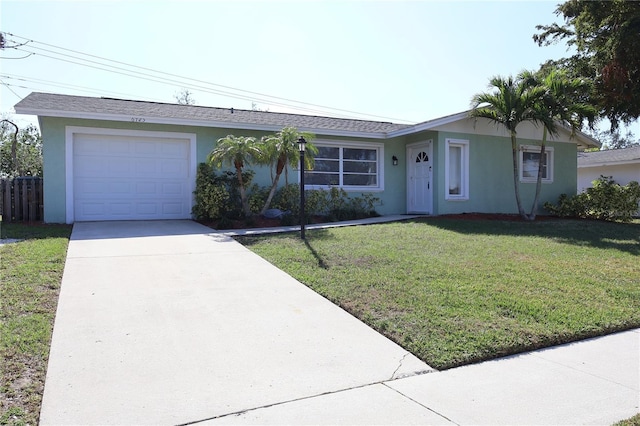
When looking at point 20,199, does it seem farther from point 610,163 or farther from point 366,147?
point 610,163

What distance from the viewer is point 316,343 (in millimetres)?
4047

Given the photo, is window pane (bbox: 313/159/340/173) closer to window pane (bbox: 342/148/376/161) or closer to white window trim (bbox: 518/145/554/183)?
window pane (bbox: 342/148/376/161)

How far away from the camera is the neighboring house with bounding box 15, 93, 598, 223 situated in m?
11.2

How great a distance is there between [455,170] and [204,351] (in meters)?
12.0

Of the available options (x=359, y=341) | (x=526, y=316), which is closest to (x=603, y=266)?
(x=526, y=316)

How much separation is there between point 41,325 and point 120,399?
1.67m

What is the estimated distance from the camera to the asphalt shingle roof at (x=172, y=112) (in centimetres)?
1066

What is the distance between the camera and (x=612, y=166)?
20656 mm

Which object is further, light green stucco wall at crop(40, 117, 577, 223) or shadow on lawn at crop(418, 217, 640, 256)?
light green stucco wall at crop(40, 117, 577, 223)

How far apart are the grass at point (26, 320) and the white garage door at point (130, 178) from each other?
3832 millimetres

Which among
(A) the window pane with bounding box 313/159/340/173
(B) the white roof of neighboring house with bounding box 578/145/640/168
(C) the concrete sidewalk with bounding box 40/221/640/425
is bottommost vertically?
(C) the concrete sidewalk with bounding box 40/221/640/425

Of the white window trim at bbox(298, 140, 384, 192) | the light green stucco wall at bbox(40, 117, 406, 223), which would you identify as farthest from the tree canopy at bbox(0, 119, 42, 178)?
the white window trim at bbox(298, 140, 384, 192)

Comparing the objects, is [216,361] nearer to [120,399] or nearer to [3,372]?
[120,399]

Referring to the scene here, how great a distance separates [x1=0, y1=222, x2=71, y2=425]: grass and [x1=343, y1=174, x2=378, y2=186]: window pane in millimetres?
8479
